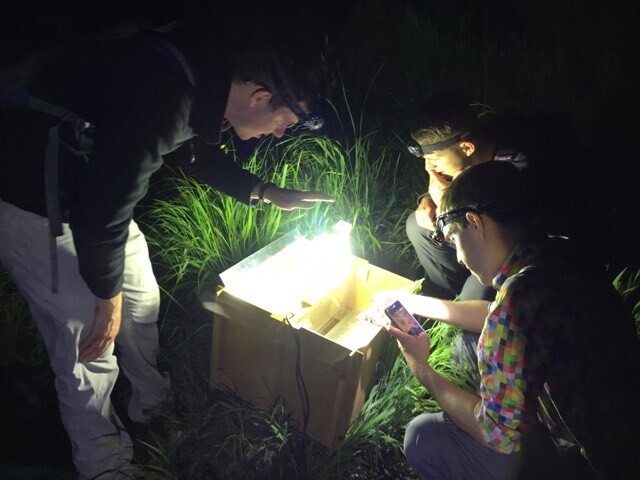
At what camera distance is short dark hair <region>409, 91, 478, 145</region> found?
2.21 metres

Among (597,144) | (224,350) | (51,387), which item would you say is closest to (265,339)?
(224,350)

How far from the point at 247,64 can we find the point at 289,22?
16 centimetres

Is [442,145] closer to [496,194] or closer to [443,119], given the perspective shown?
[443,119]

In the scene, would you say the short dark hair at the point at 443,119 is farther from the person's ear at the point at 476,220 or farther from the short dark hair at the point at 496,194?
the person's ear at the point at 476,220

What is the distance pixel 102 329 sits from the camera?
140 centimetres

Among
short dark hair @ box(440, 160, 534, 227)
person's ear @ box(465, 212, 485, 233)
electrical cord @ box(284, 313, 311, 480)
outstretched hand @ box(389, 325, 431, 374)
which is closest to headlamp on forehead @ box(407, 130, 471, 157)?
short dark hair @ box(440, 160, 534, 227)

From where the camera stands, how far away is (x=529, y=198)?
56.8 inches

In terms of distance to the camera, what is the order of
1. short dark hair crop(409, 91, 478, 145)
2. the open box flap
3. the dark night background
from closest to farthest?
the dark night background → the open box flap → short dark hair crop(409, 91, 478, 145)

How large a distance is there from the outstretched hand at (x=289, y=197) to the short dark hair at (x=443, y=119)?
2.06ft

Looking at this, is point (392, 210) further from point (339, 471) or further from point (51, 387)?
point (51, 387)

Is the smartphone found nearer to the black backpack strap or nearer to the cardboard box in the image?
the cardboard box

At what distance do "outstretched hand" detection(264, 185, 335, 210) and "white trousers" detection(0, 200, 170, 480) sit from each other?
55 cm

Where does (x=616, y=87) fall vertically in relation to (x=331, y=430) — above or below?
above

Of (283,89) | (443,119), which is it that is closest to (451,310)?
(443,119)
